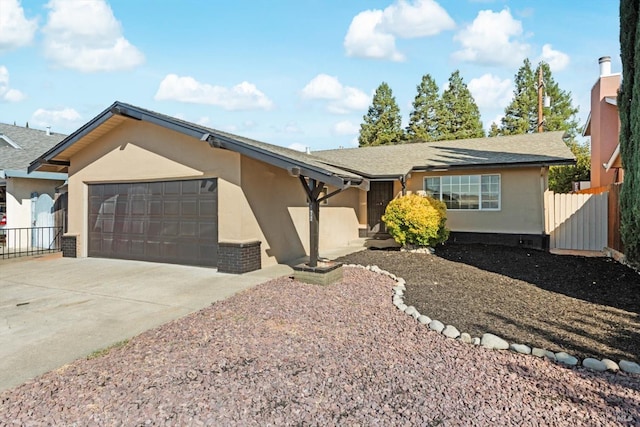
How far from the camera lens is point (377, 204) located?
47.5 ft

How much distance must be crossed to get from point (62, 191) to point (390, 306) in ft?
40.8

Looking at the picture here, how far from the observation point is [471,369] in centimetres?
377

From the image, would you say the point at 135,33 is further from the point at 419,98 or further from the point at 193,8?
the point at 419,98

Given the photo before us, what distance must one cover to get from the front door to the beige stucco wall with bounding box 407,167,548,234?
256cm

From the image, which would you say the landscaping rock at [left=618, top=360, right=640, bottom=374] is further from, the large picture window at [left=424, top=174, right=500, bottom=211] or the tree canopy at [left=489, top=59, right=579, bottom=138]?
the tree canopy at [left=489, top=59, right=579, bottom=138]

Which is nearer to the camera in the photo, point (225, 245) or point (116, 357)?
point (116, 357)

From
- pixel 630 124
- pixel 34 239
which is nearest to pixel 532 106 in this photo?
pixel 630 124

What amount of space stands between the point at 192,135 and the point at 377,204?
8.01m

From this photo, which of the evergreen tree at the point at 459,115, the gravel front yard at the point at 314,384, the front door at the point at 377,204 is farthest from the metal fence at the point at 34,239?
the evergreen tree at the point at 459,115

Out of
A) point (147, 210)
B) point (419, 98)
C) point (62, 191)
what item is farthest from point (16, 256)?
point (419, 98)

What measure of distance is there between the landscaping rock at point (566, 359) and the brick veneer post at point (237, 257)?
6171 millimetres

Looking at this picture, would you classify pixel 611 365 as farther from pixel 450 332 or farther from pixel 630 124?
pixel 630 124

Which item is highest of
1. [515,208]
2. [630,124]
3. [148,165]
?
[630,124]

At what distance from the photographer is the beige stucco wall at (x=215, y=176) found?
8.72m
